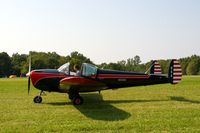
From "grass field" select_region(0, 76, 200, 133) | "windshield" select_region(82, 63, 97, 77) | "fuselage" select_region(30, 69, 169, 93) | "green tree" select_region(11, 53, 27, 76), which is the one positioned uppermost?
"green tree" select_region(11, 53, 27, 76)

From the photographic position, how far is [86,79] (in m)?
12.0

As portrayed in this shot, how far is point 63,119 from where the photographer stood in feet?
28.5

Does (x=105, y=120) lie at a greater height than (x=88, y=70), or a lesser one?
lesser

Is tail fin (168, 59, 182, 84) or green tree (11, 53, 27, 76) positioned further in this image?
green tree (11, 53, 27, 76)

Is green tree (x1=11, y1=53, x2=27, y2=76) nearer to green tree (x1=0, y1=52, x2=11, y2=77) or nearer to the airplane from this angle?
green tree (x1=0, y1=52, x2=11, y2=77)

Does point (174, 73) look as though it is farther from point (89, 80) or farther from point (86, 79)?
point (86, 79)

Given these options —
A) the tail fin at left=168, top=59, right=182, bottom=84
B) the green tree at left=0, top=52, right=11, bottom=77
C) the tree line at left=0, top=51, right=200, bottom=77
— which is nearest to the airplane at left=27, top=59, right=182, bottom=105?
the tail fin at left=168, top=59, right=182, bottom=84

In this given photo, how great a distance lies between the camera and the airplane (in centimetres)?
1222

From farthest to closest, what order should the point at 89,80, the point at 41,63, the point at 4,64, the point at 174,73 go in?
the point at 4,64
the point at 41,63
the point at 174,73
the point at 89,80

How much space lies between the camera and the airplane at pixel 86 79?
12219 millimetres

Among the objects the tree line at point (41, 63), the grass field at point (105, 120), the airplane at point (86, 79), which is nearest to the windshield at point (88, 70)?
the airplane at point (86, 79)

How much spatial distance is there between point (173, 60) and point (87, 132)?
8335 millimetres

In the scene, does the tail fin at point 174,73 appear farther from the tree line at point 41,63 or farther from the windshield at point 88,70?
the tree line at point 41,63

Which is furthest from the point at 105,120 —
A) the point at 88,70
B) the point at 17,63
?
the point at 17,63
